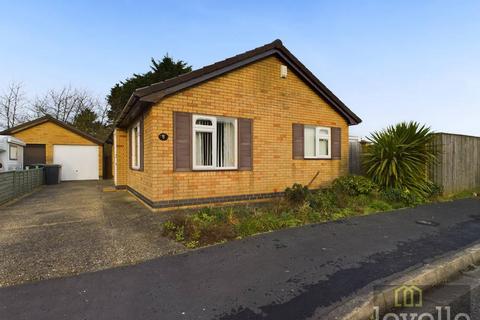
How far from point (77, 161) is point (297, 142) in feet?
51.8

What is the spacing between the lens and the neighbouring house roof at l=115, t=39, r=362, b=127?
6.48m

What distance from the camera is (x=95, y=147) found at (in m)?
18.1

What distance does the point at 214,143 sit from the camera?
7430 millimetres

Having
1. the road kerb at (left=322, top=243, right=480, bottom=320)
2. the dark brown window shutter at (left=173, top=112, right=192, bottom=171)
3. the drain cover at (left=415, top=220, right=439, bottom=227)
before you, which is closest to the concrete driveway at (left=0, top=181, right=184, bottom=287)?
the dark brown window shutter at (left=173, top=112, right=192, bottom=171)

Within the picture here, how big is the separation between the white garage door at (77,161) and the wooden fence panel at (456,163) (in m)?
19.5

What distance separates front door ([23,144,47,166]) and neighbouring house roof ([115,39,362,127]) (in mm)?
9548

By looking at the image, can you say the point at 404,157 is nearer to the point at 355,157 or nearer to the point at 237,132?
the point at 355,157

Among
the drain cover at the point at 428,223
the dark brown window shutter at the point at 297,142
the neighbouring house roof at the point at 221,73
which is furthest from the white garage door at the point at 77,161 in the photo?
the drain cover at the point at 428,223

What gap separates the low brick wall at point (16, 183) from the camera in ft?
26.4

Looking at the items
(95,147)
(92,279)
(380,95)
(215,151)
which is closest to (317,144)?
(215,151)

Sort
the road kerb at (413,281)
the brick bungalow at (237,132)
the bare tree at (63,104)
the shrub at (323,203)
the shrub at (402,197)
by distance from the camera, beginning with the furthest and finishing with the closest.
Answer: the bare tree at (63,104)
the shrub at (402,197)
the shrub at (323,203)
the brick bungalow at (237,132)
the road kerb at (413,281)

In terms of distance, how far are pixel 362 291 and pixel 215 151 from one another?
5.29m

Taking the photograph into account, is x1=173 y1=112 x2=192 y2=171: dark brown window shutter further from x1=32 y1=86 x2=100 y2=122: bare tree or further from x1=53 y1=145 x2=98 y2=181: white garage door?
x1=32 y1=86 x2=100 y2=122: bare tree

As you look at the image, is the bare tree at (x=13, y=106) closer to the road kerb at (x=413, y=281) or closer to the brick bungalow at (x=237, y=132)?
the brick bungalow at (x=237, y=132)
